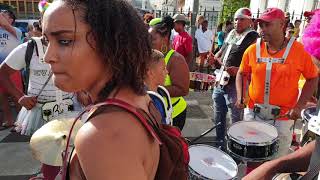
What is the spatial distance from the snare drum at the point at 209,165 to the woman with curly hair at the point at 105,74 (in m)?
1.35

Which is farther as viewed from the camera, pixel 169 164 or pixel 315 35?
pixel 315 35

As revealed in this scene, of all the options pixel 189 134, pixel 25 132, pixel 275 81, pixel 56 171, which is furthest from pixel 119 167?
pixel 189 134

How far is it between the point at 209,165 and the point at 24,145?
10.5ft

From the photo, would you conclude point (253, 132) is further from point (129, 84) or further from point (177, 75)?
point (129, 84)

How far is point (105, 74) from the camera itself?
3.91ft

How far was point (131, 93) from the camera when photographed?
1218mm

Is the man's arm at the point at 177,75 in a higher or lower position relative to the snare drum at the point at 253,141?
higher

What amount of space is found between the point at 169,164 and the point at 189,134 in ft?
14.3

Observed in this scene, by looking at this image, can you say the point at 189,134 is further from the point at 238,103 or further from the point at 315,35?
the point at 315,35

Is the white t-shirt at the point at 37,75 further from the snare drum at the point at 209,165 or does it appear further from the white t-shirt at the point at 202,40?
the white t-shirt at the point at 202,40

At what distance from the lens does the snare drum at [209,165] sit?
2497mm

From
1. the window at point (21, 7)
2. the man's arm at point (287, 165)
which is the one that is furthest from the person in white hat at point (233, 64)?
the window at point (21, 7)

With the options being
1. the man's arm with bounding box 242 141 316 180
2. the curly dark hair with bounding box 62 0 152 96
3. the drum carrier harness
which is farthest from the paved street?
the curly dark hair with bounding box 62 0 152 96

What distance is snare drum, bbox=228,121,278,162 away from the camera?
308 cm
